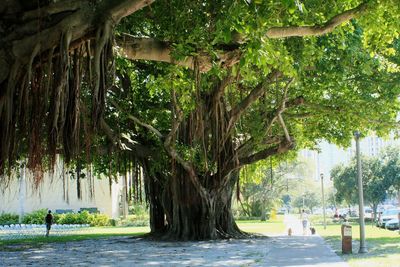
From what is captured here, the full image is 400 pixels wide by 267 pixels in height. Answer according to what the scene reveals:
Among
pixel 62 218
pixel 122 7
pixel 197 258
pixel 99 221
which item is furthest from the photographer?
pixel 99 221

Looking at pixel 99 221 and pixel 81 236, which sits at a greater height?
pixel 81 236

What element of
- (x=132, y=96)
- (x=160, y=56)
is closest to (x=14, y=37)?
(x=160, y=56)

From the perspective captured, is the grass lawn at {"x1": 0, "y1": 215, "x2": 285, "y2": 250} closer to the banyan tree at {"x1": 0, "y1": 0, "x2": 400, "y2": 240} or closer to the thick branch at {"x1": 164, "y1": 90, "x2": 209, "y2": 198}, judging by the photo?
the banyan tree at {"x1": 0, "y1": 0, "x2": 400, "y2": 240}

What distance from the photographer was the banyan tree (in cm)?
668

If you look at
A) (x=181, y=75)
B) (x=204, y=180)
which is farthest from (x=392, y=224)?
(x=181, y=75)

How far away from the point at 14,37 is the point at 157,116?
13.3m

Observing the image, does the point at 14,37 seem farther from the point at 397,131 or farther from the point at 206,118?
the point at 397,131

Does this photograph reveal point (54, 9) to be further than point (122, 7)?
No

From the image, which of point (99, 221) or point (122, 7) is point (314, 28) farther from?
point (99, 221)

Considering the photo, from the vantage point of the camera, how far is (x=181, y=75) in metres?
10.6

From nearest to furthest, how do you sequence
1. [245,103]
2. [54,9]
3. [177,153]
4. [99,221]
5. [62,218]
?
[54,9], [245,103], [177,153], [62,218], [99,221]

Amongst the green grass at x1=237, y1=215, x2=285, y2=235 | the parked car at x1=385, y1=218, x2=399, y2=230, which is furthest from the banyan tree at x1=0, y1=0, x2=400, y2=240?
the parked car at x1=385, y1=218, x2=399, y2=230

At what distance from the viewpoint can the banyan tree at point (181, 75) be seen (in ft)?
21.9

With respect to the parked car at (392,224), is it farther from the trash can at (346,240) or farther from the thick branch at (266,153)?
the trash can at (346,240)
